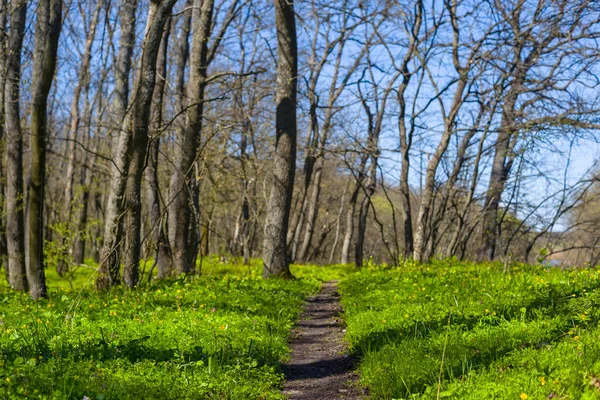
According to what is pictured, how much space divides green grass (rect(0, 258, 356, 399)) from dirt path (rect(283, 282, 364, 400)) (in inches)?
7.9

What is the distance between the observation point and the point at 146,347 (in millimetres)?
6227

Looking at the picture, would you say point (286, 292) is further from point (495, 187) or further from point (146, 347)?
point (495, 187)

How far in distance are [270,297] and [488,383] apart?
6705 mm

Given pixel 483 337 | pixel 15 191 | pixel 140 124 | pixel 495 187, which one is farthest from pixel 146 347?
pixel 495 187

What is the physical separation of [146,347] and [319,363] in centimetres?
214

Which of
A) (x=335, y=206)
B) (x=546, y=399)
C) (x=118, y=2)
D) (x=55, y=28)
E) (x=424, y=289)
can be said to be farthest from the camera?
(x=335, y=206)

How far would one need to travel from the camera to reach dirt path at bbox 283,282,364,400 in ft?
20.0

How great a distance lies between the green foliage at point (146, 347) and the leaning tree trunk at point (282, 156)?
4869mm

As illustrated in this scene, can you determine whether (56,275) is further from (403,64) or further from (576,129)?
(576,129)

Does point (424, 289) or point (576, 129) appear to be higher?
point (576, 129)

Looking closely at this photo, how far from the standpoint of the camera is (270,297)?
11180 millimetres

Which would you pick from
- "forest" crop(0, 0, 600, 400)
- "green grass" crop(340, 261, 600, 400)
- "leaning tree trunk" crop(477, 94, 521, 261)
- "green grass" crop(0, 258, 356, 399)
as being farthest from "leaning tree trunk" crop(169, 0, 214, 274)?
"leaning tree trunk" crop(477, 94, 521, 261)

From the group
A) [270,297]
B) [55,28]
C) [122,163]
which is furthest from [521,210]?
[55,28]

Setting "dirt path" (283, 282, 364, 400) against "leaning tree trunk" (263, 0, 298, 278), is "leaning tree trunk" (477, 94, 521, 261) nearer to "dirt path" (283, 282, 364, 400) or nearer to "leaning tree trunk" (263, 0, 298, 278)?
"leaning tree trunk" (263, 0, 298, 278)
